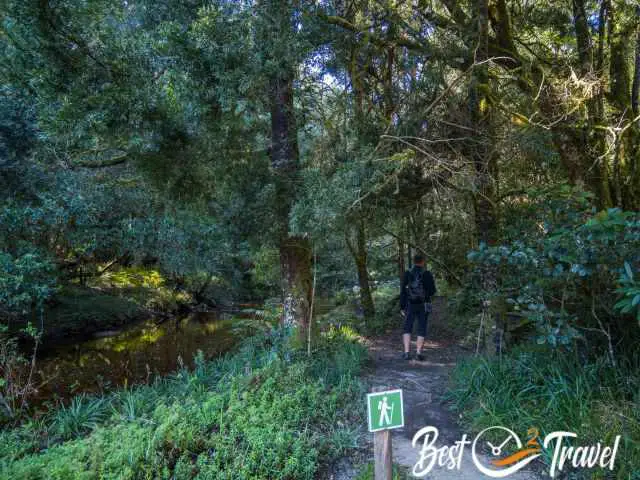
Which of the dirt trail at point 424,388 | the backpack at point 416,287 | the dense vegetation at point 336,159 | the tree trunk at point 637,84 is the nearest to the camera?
the dirt trail at point 424,388

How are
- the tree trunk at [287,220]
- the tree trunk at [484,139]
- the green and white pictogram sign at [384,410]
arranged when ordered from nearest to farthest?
the green and white pictogram sign at [384,410] < the tree trunk at [484,139] < the tree trunk at [287,220]

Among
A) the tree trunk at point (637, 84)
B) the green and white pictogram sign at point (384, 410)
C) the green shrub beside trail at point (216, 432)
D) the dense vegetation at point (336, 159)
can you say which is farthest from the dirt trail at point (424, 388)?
the tree trunk at point (637, 84)

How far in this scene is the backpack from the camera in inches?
239

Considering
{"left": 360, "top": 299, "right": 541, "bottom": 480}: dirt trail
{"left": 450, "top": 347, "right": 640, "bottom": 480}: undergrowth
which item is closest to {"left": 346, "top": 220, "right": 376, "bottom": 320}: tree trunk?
{"left": 360, "top": 299, "right": 541, "bottom": 480}: dirt trail

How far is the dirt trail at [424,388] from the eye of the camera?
3.32 meters

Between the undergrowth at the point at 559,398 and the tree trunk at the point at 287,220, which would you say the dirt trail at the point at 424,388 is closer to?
the undergrowth at the point at 559,398

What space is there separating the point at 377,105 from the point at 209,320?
14371 millimetres

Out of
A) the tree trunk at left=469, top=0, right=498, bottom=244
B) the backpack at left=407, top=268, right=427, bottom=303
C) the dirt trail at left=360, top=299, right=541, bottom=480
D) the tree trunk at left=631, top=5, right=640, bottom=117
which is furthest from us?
the backpack at left=407, top=268, right=427, bottom=303

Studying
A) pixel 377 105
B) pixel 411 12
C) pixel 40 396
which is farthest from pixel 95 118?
pixel 40 396

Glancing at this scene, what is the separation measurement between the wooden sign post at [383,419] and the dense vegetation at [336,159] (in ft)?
3.72

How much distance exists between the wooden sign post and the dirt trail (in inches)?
41.0

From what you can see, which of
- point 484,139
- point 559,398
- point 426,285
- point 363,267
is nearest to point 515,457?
point 559,398

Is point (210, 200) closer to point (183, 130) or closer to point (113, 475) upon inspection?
point (183, 130)

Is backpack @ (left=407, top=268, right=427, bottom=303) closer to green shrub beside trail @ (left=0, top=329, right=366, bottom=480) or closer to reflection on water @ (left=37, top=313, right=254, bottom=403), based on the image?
green shrub beside trail @ (left=0, top=329, right=366, bottom=480)
